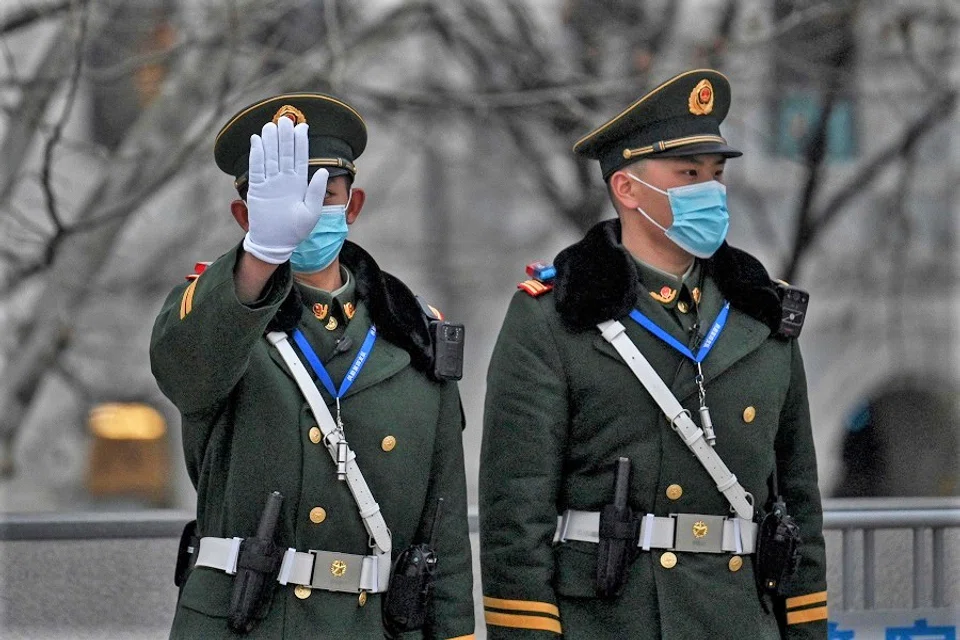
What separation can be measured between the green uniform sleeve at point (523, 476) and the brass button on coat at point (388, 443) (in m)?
0.39

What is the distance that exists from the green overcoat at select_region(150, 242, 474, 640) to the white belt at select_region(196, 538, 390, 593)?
0.9 inches

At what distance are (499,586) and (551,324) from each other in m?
0.70

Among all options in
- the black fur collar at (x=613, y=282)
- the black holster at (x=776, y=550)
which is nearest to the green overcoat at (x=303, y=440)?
the black fur collar at (x=613, y=282)

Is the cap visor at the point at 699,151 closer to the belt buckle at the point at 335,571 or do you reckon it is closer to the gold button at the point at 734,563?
the gold button at the point at 734,563

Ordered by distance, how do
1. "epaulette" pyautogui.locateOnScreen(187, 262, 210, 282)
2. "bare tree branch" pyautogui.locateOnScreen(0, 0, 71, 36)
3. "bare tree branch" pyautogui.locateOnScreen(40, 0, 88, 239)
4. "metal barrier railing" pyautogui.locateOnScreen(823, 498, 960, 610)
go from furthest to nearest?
"bare tree branch" pyautogui.locateOnScreen(0, 0, 71, 36)
"bare tree branch" pyautogui.locateOnScreen(40, 0, 88, 239)
"metal barrier railing" pyautogui.locateOnScreen(823, 498, 960, 610)
"epaulette" pyautogui.locateOnScreen(187, 262, 210, 282)

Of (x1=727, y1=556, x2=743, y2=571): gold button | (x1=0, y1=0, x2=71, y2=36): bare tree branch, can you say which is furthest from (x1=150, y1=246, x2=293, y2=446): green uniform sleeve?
(x1=0, y1=0, x2=71, y2=36): bare tree branch

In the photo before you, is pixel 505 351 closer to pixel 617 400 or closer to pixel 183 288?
pixel 617 400

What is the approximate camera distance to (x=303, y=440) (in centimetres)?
359

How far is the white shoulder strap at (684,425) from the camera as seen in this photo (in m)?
3.93

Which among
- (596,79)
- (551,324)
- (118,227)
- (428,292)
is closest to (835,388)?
→ (428,292)

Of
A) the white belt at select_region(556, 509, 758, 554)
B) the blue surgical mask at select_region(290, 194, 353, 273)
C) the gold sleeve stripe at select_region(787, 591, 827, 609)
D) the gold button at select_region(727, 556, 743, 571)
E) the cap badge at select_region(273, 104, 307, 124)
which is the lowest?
the gold sleeve stripe at select_region(787, 591, 827, 609)

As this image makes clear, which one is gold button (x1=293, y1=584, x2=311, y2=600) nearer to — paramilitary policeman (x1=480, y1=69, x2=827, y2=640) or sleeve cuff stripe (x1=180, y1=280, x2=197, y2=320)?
paramilitary policeman (x1=480, y1=69, x2=827, y2=640)

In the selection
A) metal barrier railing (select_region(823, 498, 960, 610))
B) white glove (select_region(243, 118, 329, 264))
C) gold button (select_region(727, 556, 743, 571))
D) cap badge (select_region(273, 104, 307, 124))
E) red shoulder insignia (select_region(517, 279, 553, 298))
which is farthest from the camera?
metal barrier railing (select_region(823, 498, 960, 610))

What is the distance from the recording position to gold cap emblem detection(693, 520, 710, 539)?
3.94 meters
